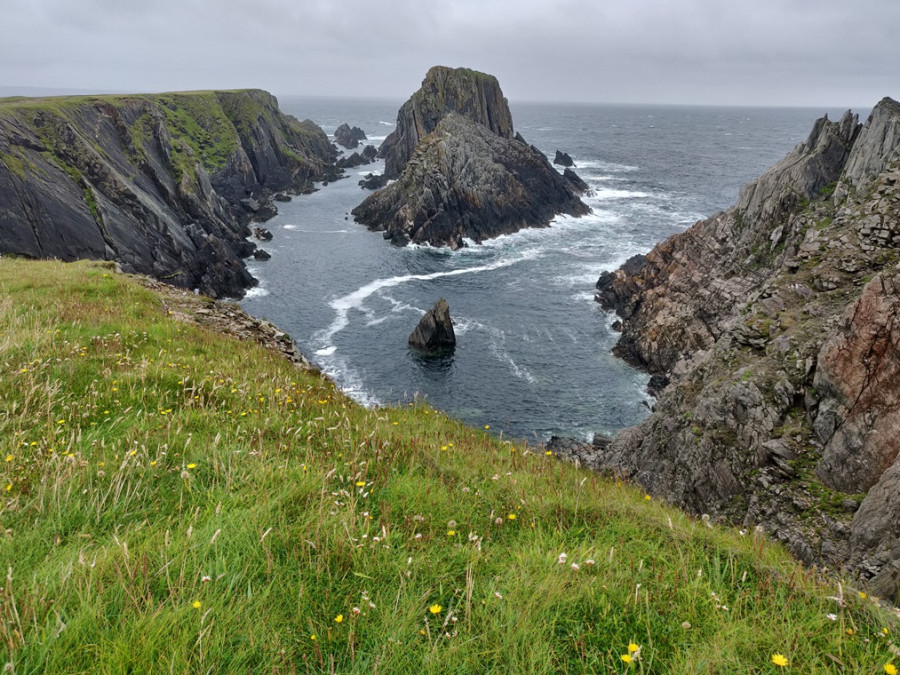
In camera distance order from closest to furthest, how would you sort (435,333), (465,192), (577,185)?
(435,333) → (465,192) → (577,185)

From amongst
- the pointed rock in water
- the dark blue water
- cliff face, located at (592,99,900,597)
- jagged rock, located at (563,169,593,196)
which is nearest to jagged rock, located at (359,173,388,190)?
the dark blue water

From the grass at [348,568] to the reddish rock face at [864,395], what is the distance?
11.3m

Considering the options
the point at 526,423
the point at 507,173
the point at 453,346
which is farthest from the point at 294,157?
the point at 526,423

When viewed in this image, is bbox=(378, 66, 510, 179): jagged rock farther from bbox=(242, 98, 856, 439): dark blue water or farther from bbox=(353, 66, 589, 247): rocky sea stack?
bbox=(242, 98, 856, 439): dark blue water

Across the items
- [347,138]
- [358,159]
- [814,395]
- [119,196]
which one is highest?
[347,138]

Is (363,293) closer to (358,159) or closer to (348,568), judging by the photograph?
(348,568)

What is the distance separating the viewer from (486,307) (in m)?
53.1

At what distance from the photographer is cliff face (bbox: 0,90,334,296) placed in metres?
45.1

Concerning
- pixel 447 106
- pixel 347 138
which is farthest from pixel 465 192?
pixel 347 138

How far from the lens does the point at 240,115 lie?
11869 cm

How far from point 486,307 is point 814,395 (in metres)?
39.0

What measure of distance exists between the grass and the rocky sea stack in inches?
2791

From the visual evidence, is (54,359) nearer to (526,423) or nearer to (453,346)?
(526,423)

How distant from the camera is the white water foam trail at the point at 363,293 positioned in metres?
45.8
